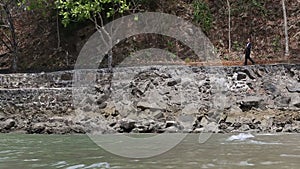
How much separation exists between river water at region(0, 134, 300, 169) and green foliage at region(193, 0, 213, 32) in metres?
15.3

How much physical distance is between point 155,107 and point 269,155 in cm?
899

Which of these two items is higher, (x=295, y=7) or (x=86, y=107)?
(x=295, y=7)

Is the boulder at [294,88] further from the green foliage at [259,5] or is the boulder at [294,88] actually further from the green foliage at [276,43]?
the green foliage at [259,5]

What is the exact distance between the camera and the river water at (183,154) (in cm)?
881

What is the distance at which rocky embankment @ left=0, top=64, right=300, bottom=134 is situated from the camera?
1627cm

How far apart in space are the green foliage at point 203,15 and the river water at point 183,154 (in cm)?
1532

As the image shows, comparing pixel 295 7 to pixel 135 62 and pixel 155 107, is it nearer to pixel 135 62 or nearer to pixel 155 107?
pixel 135 62

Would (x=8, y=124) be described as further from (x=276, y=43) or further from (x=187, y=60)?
(x=276, y=43)

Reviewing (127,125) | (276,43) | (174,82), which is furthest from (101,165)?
(276,43)

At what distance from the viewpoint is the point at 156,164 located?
8.85 metres

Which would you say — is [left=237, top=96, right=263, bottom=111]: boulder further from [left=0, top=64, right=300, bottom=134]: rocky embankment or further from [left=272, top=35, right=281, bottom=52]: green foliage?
[left=272, top=35, right=281, bottom=52]: green foliage

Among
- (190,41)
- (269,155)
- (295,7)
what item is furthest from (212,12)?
(269,155)

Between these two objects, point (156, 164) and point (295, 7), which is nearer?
point (156, 164)

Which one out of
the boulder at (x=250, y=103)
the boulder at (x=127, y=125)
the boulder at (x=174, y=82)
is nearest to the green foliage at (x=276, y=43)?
the boulder at (x=250, y=103)
